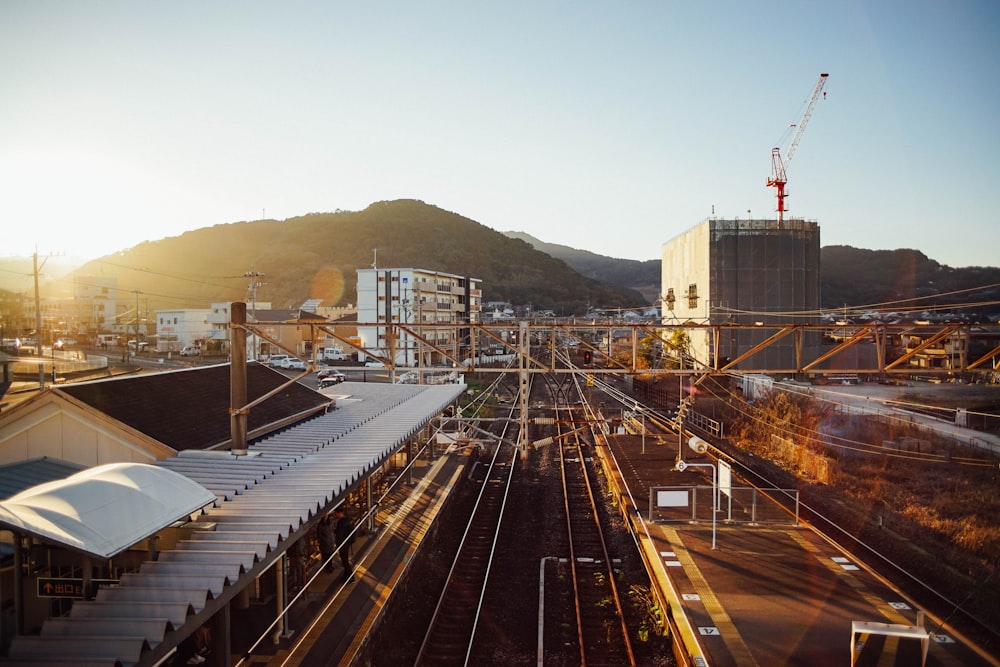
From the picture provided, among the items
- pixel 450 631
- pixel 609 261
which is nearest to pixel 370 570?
pixel 450 631

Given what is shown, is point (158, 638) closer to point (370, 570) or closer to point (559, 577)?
point (370, 570)

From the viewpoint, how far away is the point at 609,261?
148 meters

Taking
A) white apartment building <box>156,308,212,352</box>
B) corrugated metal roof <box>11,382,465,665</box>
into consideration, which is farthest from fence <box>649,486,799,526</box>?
white apartment building <box>156,308,212,352</box>

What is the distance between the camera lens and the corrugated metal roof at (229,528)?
14.3 ft

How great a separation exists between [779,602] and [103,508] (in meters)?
7.15

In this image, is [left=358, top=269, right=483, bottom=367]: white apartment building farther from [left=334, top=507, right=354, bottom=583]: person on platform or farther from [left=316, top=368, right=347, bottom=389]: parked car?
[left=334, top=507, right=354, bottom=583]: person on platform

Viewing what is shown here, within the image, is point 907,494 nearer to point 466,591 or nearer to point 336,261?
point 466,591

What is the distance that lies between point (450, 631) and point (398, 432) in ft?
11.0

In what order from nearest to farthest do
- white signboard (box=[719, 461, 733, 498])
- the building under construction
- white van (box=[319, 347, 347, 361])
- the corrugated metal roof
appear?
the corrugated metal roof < white signboard (box=[719, 461, 733, 498]) < the building under construction < white van (box=[319, 347, 347, 361])

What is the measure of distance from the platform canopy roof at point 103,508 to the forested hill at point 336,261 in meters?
68.9

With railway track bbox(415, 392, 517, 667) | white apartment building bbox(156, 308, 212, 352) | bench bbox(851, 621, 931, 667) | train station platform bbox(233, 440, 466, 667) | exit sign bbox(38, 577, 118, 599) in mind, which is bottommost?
railway track bbox(415, 392, 517, 667)

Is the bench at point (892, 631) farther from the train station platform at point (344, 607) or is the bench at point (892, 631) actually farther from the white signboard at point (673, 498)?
the white signboard at point (673, 498)

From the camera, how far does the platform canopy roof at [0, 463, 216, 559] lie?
4395 millimetres

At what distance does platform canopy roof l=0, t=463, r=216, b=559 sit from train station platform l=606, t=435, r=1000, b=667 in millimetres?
5052
